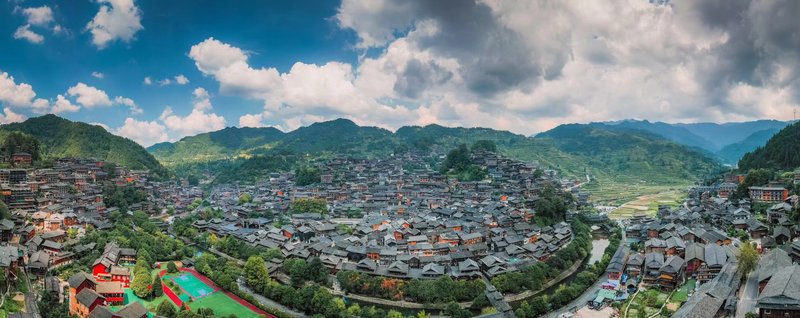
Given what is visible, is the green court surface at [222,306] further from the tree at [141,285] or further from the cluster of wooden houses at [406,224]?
the cluster of wooden houses at [406,224]

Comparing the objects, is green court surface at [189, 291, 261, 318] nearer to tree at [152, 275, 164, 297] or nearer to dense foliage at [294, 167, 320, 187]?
tree at [152, 275, 164, 297]

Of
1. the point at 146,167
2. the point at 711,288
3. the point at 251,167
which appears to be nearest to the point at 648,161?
the point at 251,167

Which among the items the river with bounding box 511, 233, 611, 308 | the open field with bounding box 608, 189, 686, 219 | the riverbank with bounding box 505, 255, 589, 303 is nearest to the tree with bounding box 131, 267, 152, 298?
the riverbank with bounding box 505, 255, 589, 303

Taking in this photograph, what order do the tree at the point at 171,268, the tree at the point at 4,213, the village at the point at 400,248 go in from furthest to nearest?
1. the tree at the point at 4,213
2. the tree at the point at 171,268
3. the village at the point at 400,248

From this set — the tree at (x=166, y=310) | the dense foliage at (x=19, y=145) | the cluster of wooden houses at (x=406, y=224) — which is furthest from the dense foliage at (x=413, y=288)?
the dense foliage at (x=19, y=145)

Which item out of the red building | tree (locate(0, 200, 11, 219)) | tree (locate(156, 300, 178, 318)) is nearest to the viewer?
tree (locate(156, 300, 178, 318))

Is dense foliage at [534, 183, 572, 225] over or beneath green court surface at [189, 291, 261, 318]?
over

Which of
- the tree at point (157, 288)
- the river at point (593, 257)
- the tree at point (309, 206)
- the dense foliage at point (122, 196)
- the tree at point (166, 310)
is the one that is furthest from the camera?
the tree at point (309, 206)
